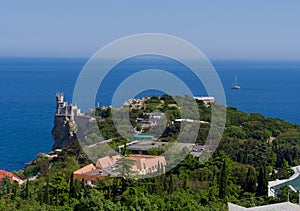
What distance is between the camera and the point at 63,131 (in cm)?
1873

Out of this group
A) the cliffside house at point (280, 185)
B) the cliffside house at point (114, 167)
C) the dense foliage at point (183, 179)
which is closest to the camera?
the dense foliage at point (183, 179)

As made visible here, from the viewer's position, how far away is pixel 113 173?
9398 mm

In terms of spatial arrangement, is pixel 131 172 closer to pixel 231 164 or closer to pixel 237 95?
pixel 231 164

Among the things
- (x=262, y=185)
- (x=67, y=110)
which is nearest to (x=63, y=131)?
(x=67, y=110)

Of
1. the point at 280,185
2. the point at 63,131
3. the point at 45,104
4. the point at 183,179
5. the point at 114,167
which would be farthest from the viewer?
the point at 45,104

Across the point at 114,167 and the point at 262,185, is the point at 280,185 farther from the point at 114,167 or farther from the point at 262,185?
the point at 114,167

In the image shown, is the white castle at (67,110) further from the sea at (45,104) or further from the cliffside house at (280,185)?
the cliffside house at (280,185)

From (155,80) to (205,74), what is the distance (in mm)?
1149

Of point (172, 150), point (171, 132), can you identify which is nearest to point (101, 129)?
point (171, 132)

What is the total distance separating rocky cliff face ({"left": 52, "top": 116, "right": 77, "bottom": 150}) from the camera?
1830cm

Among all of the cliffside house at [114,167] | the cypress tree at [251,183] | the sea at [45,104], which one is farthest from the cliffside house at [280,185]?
the sea at [45,104]

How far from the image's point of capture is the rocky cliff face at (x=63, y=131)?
18.3 m

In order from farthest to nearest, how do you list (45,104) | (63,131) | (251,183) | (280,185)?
(45,104), (63,131), (251,183), (280,185)

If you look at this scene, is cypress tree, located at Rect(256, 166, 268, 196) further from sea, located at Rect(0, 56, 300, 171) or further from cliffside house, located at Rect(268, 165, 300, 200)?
sea, located at Rect(0, 56, 300, 171)
